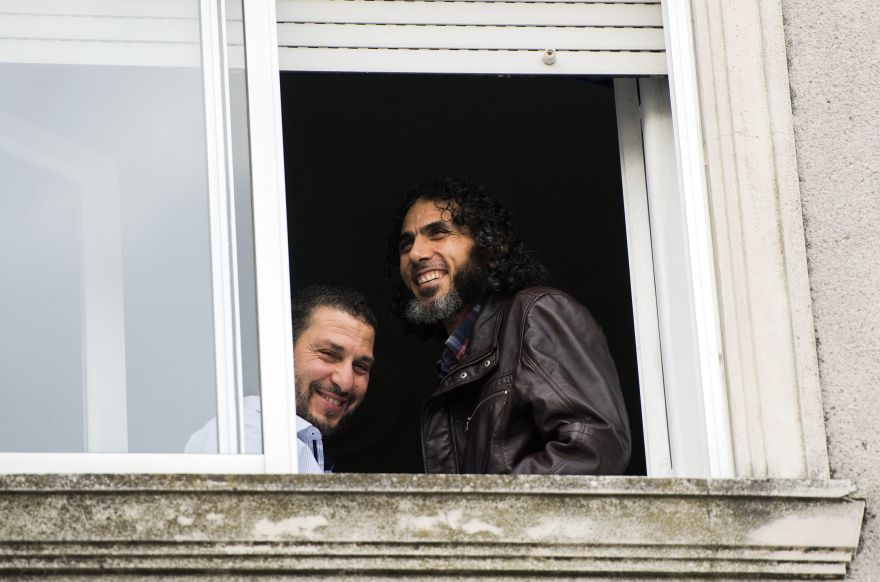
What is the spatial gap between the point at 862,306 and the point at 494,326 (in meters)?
1.31

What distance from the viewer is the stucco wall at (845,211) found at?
403cm

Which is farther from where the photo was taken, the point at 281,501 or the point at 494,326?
the point at 494,326

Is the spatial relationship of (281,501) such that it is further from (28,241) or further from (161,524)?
(28,241)

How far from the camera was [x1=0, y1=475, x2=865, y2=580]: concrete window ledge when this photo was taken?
3664mm

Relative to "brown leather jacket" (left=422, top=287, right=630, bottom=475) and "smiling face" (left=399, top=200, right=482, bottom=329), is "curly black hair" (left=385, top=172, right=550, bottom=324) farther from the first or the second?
"brown leather jacket" (left=422, top=287, right=630, bottom=475)

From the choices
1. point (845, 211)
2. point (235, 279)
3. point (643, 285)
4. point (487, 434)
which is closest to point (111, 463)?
point (235, 279)

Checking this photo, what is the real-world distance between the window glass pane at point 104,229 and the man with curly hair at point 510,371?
1.07 metres

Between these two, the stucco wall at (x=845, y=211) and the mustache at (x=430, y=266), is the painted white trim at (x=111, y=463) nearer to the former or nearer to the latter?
the stucco wall at (x=845, y=211)

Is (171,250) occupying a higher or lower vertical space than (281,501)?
higher

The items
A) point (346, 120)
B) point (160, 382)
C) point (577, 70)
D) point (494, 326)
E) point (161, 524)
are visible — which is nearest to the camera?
point (161, 524)

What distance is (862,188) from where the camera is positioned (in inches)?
167

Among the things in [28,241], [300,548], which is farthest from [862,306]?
[28,241]

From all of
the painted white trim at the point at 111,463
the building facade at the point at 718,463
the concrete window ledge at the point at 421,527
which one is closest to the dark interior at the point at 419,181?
the building facade at the point at 718,463

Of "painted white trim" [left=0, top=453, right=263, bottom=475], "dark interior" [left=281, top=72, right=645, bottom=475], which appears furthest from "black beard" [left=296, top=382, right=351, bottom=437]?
"painted white trim" [left=0, top=453, right=263, bottom=475]
